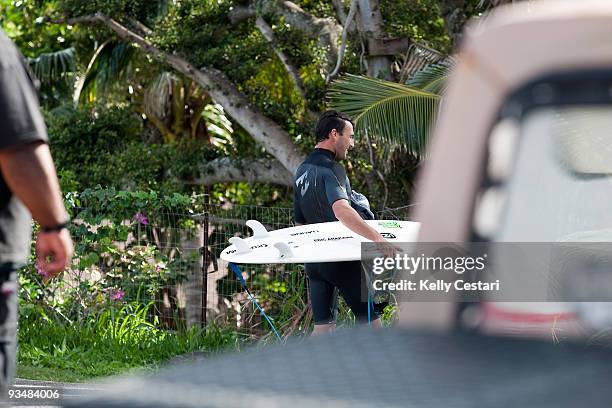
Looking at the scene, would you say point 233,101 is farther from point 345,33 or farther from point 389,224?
point 389,224

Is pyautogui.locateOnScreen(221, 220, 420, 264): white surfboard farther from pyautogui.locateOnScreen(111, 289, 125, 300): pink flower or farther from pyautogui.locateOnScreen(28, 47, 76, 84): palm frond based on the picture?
pyautogui.locateOnScreen(28, 47, 76, 84): palm frond

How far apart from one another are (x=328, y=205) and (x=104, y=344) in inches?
129

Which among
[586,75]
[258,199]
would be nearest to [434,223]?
[586,75]

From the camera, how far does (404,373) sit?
1.43 m

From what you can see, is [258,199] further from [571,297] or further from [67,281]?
[571,297]

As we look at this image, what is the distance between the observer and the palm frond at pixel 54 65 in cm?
2200

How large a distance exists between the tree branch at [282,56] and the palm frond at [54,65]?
6.95 meters

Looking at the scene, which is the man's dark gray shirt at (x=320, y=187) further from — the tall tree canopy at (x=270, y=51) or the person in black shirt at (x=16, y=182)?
the tall tree canopy at (x=270, y=51)

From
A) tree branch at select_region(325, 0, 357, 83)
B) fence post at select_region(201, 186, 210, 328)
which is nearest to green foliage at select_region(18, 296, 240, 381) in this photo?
fence post at select_region(201, 186, 210, 328)

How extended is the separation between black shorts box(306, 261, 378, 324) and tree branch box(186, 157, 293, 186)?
31.1 feet

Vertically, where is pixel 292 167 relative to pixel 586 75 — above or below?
below

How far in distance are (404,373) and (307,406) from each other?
6.1 inches

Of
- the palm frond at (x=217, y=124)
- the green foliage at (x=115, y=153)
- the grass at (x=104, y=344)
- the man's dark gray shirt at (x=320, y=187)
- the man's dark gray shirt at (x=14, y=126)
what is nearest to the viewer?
the man's dark gray shirt at (x=14, y=126)

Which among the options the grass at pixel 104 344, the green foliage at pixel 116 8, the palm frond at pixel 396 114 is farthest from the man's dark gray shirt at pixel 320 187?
the green foliage at pixel 116 8
